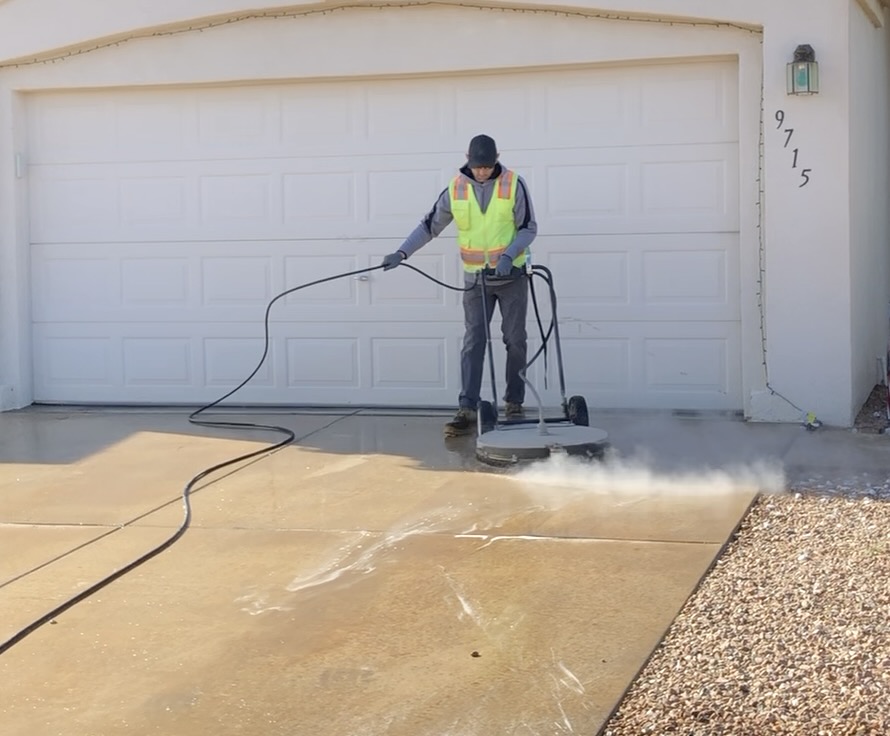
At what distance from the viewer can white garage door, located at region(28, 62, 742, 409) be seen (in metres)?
9.29

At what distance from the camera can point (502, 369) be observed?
9.73 metres

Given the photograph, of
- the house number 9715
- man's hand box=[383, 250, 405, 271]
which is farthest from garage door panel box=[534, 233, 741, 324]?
man's hand box=[383, 250, 405, 271]

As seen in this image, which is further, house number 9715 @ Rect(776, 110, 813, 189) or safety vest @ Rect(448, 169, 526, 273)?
house number 9715 @ Rect(776, 110, 813, 189)

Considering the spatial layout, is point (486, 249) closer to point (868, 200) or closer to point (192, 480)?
point (192, 480)

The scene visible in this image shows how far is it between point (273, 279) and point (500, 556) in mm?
4836

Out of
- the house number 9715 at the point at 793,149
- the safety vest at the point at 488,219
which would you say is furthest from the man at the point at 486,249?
the house number 9715 at the point at 793,149

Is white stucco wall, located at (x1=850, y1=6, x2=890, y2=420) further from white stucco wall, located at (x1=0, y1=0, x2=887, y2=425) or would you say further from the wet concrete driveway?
the wet concrete driveway

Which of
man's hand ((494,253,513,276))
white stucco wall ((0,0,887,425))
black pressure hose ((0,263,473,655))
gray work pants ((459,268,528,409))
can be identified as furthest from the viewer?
white stucco wall ((0,0,887,425))

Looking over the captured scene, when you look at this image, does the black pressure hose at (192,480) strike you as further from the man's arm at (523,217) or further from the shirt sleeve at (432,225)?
the man's arm at (523,217)

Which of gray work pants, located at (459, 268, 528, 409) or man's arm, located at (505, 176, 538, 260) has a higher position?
man's arm, located at (505, 176, 538, 260)

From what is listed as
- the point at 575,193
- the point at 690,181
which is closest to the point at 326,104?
the point at 575,193

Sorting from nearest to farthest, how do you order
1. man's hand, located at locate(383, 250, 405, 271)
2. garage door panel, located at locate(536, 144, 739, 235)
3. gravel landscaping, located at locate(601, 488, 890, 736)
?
gravel landscaping, located at locate(601, 488, 890, 736) < man's hand, located at locate(383, 250, 405, 271) < garage door panel, located at locate(536, 144, 739, 235)

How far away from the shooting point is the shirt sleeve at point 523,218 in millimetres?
8164

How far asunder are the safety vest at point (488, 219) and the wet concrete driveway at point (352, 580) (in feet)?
4.03
